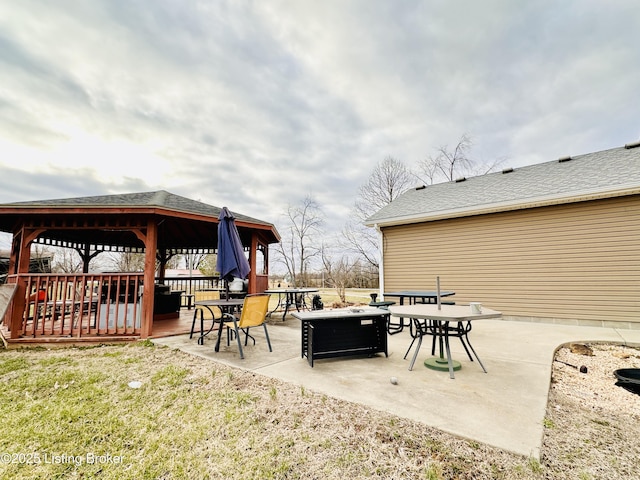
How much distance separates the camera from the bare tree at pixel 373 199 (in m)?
19.6

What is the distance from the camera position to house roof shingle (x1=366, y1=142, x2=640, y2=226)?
244 inches

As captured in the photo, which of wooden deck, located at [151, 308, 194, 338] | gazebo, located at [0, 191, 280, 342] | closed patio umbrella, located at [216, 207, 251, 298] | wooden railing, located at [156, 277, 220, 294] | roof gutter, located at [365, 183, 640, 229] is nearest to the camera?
closed patio umbrella, located at [216, 207, 251, 298]

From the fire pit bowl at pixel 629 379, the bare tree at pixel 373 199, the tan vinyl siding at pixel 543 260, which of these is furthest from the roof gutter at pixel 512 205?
the bare tree at pixel 373 199

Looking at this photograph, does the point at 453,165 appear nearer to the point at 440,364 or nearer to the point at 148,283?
the point at 440,364

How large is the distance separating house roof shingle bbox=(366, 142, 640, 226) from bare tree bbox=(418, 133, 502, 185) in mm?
9248

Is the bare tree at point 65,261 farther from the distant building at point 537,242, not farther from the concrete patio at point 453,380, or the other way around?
the distant building at point 537,242

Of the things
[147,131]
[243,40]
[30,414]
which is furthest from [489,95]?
[30,414]

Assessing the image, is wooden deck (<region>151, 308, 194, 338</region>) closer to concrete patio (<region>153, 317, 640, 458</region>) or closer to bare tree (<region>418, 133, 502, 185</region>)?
concrete patio (<region>153, 317, 640, 458</region>)

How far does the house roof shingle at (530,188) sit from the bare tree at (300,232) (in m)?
15.0

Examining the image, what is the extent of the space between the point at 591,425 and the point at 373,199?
18582 millimetres

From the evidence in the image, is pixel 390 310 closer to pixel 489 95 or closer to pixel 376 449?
pixel 376 449

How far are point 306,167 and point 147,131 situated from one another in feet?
36.5

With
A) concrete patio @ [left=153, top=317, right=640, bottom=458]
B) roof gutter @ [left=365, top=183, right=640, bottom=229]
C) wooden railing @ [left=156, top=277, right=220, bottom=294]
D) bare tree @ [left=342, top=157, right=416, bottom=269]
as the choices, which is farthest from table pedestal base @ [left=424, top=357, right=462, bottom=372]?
bare tree @ [left=342, top=157, right=416, bottom=269]

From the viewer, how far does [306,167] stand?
19.8 m
